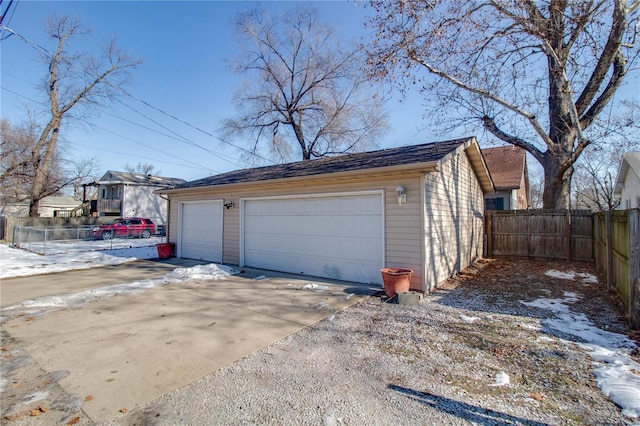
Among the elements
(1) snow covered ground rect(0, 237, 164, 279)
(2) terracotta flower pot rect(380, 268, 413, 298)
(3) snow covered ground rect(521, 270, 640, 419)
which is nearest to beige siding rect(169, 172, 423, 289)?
(2) terracotta flower pot rect(380, 268, 413, 298)

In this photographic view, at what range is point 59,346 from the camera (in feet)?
12.3

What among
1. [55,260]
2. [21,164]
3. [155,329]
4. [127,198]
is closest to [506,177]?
[155,329]

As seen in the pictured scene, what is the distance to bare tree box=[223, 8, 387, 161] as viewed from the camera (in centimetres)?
1883

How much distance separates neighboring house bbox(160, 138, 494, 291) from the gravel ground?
6.43 feet

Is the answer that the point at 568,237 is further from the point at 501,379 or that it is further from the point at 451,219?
the point at 501,379

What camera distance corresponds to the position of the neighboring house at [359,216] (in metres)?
6.34

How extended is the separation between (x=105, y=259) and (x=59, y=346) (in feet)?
28.0

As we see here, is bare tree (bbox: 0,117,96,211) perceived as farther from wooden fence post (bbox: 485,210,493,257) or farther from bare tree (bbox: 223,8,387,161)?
wooden fence post (bbox: 485,210,493,257)

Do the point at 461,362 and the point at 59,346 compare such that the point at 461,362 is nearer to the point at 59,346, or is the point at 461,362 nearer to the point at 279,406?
the point at 279,406

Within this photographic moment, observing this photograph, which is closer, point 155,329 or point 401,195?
point 155,329

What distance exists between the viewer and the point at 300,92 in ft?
66.8

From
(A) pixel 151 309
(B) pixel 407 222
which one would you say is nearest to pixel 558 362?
(B) pixel 407 222

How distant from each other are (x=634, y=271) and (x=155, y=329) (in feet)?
21.7

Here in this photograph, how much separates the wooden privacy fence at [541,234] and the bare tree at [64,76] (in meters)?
23.8
